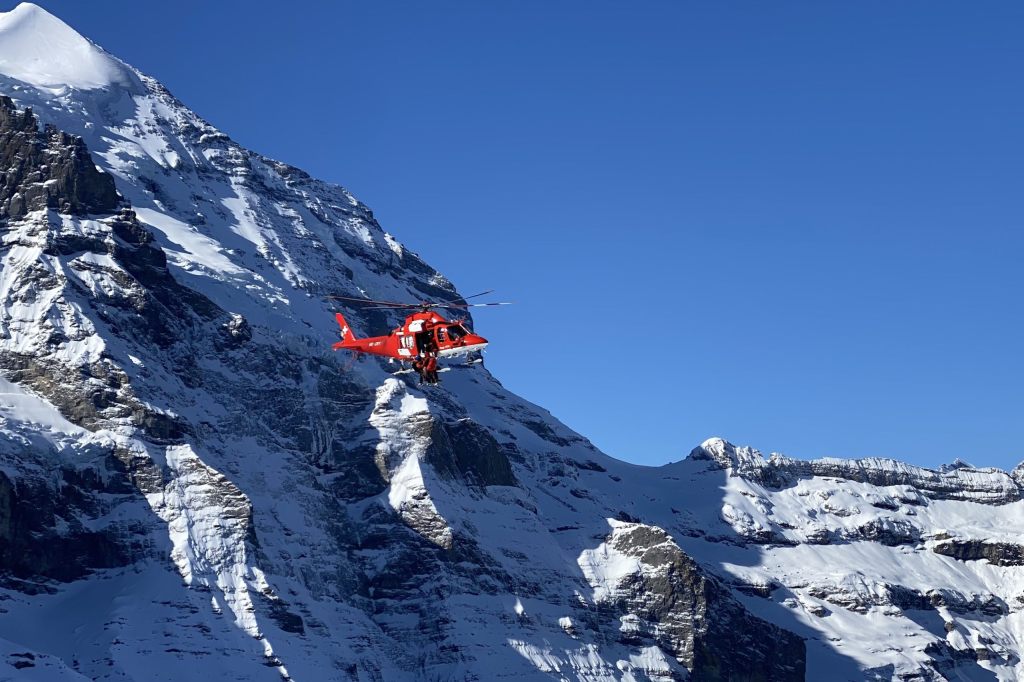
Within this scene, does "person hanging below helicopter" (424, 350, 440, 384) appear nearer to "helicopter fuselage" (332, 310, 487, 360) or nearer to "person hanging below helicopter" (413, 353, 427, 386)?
"person hanging below helicopter" (413, 353, 427, 386)

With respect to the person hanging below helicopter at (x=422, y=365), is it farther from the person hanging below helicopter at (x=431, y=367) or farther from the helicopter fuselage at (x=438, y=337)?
the helicopter fuselage at (x=438, y=337)

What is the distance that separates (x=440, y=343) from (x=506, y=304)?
1271 centimetres

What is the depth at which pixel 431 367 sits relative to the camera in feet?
522

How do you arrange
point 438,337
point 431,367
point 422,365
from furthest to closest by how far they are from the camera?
point 438,337 < point 422,365 < point 431,367

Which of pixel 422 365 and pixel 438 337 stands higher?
pixel 438 337

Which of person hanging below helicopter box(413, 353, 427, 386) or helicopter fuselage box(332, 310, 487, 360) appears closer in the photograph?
person hanging below helicopter box(413, 353, 427, 386)

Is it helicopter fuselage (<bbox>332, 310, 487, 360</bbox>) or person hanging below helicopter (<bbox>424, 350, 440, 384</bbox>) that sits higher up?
helicopter fuselage (<bbox>332, 310, 487, 360</bbox>)

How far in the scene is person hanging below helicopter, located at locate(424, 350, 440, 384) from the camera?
521 ft

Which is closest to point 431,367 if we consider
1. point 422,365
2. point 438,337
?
point 422,365

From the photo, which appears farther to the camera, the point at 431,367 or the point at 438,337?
the point at 438,337

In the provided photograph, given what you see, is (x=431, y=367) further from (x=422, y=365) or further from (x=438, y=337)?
(x=438, y=337)

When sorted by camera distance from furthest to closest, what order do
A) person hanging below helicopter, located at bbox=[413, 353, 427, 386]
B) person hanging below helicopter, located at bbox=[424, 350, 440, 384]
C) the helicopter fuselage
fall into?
the helicopter fuselage < person hanging below helicopter, located at bbox=[413, 353, 427, 386] < person hanging below helicopter, located at bbox=[424, 350, 440, 384]

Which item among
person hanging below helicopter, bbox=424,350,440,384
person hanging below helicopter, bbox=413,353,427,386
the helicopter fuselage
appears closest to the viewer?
person hanging below helicopter, bbox=424,350,440,384

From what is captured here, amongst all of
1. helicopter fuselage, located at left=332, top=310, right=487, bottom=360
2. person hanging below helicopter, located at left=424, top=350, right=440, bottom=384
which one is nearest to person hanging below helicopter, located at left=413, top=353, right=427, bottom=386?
person hanging below helicopter, located at left=424, top=350, right=440, bottom=384
